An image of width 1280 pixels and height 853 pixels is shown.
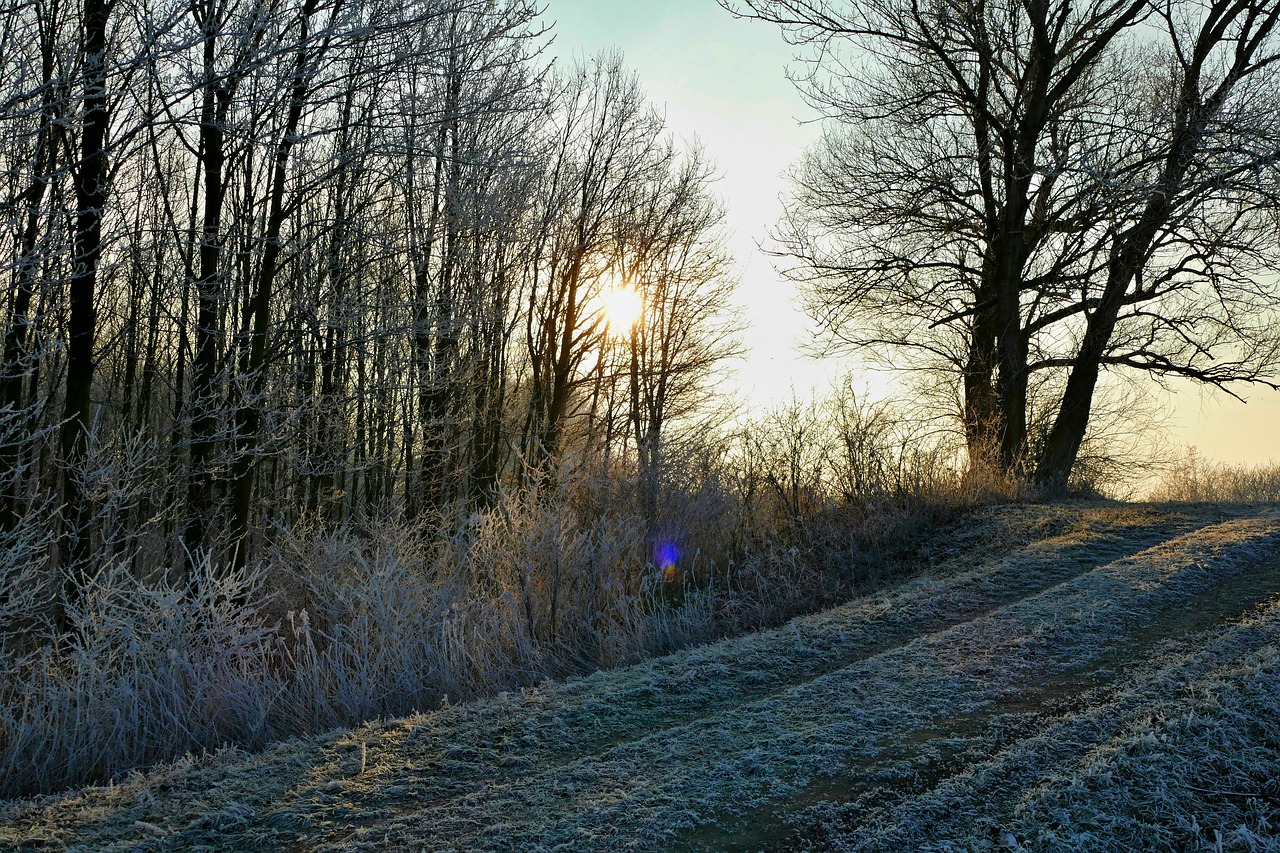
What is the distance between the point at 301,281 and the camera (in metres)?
12.2

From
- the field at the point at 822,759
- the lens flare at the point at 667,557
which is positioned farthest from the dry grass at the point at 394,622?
the field at the point at 822,759

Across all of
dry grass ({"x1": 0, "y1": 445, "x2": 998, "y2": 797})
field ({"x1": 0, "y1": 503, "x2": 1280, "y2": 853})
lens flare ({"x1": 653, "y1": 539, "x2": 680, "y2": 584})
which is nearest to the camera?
field ({"x1": 0, "y1": 503, "x2": 1280, "y2": 853})

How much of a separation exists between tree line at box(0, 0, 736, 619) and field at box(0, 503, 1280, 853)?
3.82 meters

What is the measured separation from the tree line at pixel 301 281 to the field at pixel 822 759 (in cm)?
382

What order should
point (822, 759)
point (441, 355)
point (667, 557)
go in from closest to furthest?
point (822, 759)
point (667, 557)
point (441, 355)

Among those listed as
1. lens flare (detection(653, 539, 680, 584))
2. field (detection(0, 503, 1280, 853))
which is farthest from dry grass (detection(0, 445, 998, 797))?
field (detection(0, 503, 1280, 853))

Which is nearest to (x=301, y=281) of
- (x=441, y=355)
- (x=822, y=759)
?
(x=441, y=355)

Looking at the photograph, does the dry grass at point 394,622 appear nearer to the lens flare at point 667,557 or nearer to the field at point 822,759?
the lens flare at point 667,557

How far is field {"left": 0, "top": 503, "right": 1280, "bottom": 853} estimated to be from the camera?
3236 millimetres

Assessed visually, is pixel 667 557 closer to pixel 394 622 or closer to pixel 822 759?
pixel 394 622

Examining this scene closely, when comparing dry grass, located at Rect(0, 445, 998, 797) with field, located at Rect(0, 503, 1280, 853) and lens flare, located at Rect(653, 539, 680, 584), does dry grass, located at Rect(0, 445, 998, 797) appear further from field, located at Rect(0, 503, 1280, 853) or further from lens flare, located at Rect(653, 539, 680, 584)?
field, located at Rect(0, 503, 1280, 853)

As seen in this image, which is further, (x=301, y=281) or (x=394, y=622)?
(x=301, y=281)

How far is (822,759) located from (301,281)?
10.5m

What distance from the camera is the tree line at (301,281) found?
311 inches
